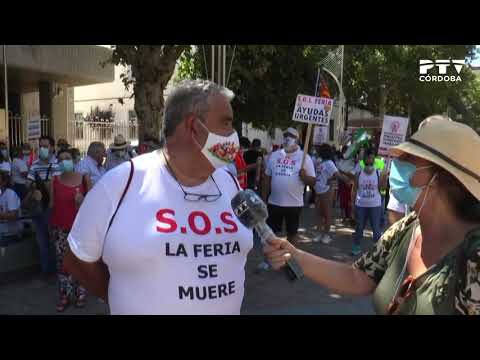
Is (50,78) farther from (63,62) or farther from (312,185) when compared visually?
(312,185)

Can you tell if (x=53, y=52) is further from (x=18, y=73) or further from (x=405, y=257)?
(x=405, y=257)

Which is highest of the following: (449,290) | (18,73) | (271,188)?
(18,73)

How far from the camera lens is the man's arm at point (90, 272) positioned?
Answer: 2.08 meters

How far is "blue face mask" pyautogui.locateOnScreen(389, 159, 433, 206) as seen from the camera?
6.56ft

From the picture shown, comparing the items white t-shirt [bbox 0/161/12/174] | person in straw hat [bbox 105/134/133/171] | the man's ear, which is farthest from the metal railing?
the man's ear

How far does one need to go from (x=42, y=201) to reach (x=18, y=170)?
3927 millimetres

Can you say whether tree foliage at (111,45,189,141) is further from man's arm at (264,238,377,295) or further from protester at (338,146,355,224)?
man's arm at (264,238,377,295)

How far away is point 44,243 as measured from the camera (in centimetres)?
675

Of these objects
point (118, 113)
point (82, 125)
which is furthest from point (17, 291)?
point (118, 113)

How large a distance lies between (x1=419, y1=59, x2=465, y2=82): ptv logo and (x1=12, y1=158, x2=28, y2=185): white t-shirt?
1754cm

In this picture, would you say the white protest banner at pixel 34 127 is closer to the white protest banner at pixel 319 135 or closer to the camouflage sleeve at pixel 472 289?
the white protest banner at pixel 319 135

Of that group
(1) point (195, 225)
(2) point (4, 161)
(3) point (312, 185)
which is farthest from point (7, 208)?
(1) point (195, 225)

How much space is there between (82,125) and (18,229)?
35.4 feet
